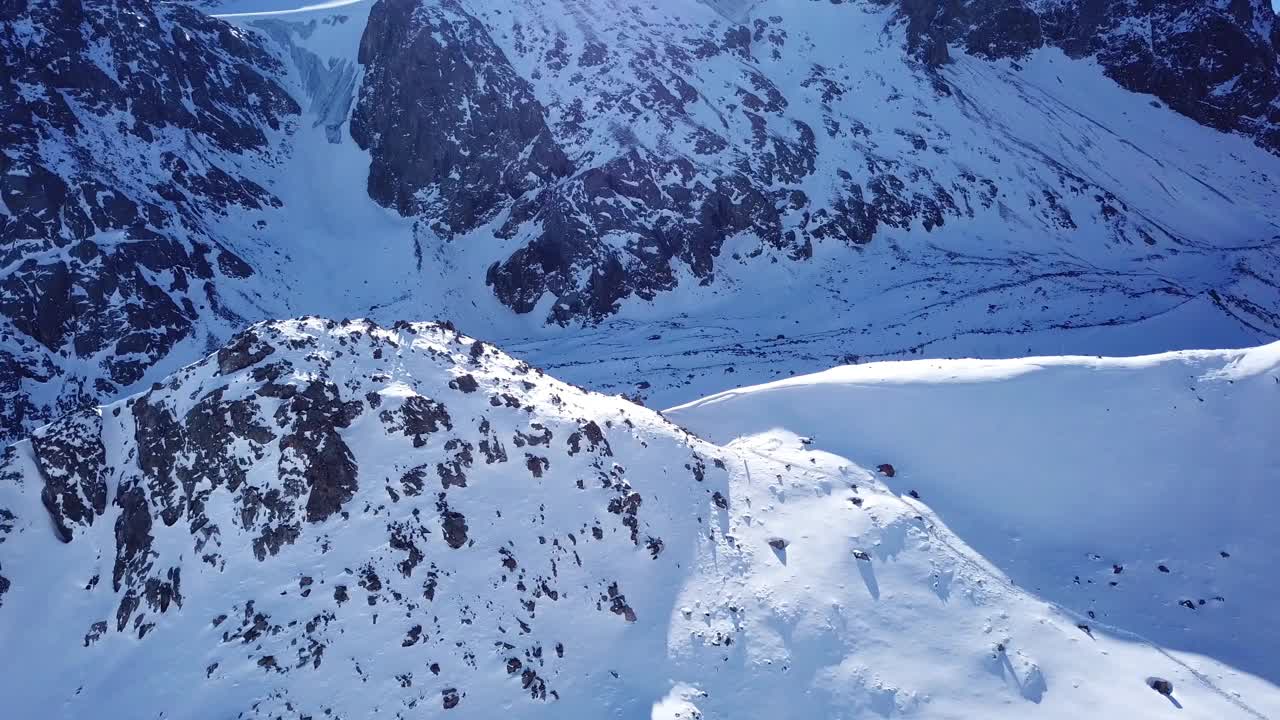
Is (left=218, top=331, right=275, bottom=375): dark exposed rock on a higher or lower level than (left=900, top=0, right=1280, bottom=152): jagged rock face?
lower

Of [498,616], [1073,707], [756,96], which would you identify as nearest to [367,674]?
[498,616]

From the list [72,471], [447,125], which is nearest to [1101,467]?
[72,471]

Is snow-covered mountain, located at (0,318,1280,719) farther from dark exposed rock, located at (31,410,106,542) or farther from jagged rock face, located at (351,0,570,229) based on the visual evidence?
jagged rock face, located at (351,0,570,229)

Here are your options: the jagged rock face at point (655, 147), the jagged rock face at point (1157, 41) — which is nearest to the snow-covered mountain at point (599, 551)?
the jagged rock face at point (655, 147)

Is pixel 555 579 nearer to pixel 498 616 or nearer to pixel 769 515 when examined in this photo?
pixel 498 616

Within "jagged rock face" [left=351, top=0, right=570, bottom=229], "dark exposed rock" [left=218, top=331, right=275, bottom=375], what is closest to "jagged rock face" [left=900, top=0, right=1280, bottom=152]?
"jagged rock face" [left=351, top=0, right=570, bottom=229]

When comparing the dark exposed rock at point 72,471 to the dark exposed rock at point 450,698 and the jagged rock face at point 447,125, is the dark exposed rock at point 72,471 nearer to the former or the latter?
the dark exposed rock at point 450,698
